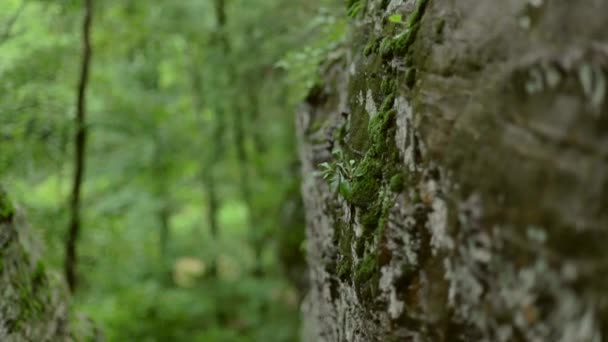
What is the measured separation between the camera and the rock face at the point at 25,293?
4266 mm

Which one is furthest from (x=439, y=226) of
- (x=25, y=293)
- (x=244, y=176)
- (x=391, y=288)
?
(x=244, y=176)

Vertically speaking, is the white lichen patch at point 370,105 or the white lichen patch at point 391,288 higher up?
the white lichen patch at point 370,105

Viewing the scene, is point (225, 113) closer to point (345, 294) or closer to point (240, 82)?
Answer: point (240, 82)

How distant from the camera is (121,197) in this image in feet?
29.9

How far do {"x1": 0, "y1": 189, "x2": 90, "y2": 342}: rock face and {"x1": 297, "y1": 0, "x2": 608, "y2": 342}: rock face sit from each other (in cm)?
276

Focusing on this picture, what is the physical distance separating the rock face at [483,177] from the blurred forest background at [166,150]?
94.1 inches

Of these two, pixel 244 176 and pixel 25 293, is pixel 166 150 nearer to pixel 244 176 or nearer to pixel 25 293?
pixel 244 176

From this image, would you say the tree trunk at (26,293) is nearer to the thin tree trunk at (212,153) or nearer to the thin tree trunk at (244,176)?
the thin tree trunk at (212,153)

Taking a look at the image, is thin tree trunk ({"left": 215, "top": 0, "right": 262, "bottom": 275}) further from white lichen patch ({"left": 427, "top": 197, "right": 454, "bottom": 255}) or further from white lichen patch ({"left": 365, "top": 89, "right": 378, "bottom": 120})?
white lichen patch ({"left": 427, "top": 197, "right": 454, "bottom": 255})

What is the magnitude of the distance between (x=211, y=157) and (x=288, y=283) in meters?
3.25

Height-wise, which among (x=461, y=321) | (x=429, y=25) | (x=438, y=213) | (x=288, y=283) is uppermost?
(x=429, y=25)

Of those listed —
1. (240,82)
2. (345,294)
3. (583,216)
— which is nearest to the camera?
(583,216)

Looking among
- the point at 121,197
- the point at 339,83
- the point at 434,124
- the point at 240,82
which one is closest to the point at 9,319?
the point at 339,83

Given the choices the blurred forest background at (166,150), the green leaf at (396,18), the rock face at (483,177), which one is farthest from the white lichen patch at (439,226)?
the blurred forest background at (166,150)
